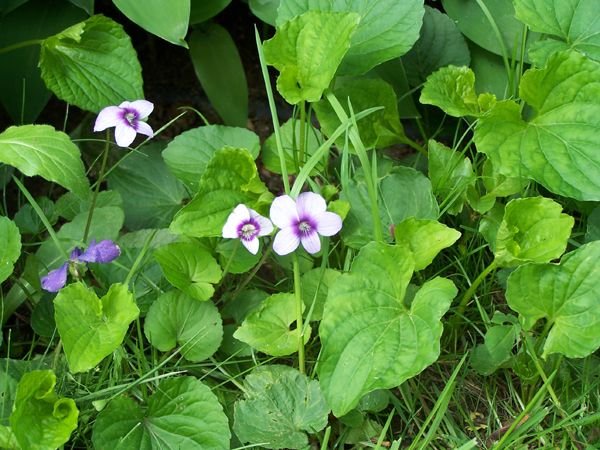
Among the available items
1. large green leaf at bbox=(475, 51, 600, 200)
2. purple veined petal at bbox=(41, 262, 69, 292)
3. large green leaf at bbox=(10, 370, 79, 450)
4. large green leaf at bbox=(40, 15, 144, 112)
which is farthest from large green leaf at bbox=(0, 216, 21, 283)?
large green leaf at bbox=(475, 51, 600, 200)

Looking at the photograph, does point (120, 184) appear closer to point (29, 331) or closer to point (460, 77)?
point (29, 331)

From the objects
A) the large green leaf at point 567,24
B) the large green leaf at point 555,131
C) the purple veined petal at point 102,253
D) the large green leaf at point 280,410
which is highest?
the large green leaf at point 567,24

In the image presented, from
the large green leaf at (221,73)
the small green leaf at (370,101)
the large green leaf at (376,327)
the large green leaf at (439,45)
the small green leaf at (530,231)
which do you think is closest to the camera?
the large green leaf at (376,327)

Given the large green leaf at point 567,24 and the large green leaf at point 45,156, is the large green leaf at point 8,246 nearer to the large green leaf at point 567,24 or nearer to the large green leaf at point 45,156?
the large green leaf at point 45,156

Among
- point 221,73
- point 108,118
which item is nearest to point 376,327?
point 108,118

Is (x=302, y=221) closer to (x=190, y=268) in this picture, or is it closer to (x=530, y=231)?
(x=190, y=268)

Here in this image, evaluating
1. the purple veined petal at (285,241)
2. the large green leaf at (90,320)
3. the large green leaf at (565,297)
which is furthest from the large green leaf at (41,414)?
the large green leaf at (565,297)

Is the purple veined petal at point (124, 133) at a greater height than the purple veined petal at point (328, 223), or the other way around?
the purple veined petal at point (124, 133)

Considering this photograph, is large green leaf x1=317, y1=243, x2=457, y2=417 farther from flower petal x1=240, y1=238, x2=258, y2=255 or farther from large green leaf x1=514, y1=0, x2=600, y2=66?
large green leaf x1=514, y1=0, x2=600, y2=66
